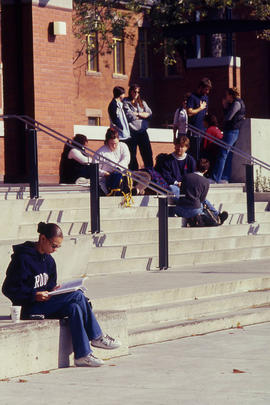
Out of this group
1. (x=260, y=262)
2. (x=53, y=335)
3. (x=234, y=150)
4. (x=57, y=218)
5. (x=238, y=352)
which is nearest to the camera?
(x=53, y=335)

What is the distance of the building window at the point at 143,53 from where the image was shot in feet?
136

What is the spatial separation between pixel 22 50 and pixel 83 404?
1069 centimetres

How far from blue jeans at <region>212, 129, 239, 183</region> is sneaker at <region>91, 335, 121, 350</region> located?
10142 mm

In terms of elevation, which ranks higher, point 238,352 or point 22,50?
point 22,50

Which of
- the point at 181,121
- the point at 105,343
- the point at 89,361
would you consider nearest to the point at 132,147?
the point at 181,121

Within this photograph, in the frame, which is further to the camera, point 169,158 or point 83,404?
point 169,158

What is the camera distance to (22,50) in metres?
16.6

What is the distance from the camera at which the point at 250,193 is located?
51.2 feet

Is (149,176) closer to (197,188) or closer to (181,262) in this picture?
(197,188)

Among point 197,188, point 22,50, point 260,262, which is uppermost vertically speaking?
point 22,50

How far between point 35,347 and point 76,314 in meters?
0.46

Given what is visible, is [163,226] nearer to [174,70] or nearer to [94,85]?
[94,85]

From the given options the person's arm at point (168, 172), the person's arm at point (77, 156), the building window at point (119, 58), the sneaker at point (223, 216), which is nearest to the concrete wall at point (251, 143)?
the person's arm at point (168, 172)

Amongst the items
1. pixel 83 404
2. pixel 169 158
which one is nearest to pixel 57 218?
pixel 169 158
